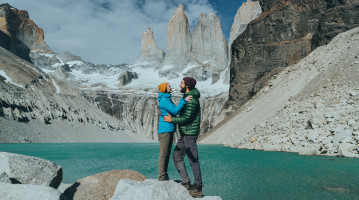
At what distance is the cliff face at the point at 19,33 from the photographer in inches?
4830

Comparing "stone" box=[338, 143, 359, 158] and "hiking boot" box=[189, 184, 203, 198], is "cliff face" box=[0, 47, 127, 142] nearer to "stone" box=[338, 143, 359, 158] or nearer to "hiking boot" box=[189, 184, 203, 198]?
"stone" box=[338, 143, 359, 158]

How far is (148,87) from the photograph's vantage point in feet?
406

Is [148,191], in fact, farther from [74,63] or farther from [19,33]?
[74,63]

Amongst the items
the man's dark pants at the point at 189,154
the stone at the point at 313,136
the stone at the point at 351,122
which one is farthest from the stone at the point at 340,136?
the man's dark pants at the point at 189,154

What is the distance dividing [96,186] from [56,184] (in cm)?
111

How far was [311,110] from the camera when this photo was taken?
25188 mm

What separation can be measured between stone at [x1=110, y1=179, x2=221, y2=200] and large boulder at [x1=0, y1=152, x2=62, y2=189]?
2.11m

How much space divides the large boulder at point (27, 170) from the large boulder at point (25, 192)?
1.26 m

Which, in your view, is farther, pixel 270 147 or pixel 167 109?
pixel 270 147

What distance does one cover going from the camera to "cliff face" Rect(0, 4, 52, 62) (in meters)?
123

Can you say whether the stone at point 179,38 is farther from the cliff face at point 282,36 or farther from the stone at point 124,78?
the cliff face at point 282,36

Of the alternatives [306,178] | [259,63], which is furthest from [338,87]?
[259,63]

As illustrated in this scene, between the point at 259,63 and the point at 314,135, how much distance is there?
34.7 meters

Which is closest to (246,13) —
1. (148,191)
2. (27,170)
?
(27,170)
